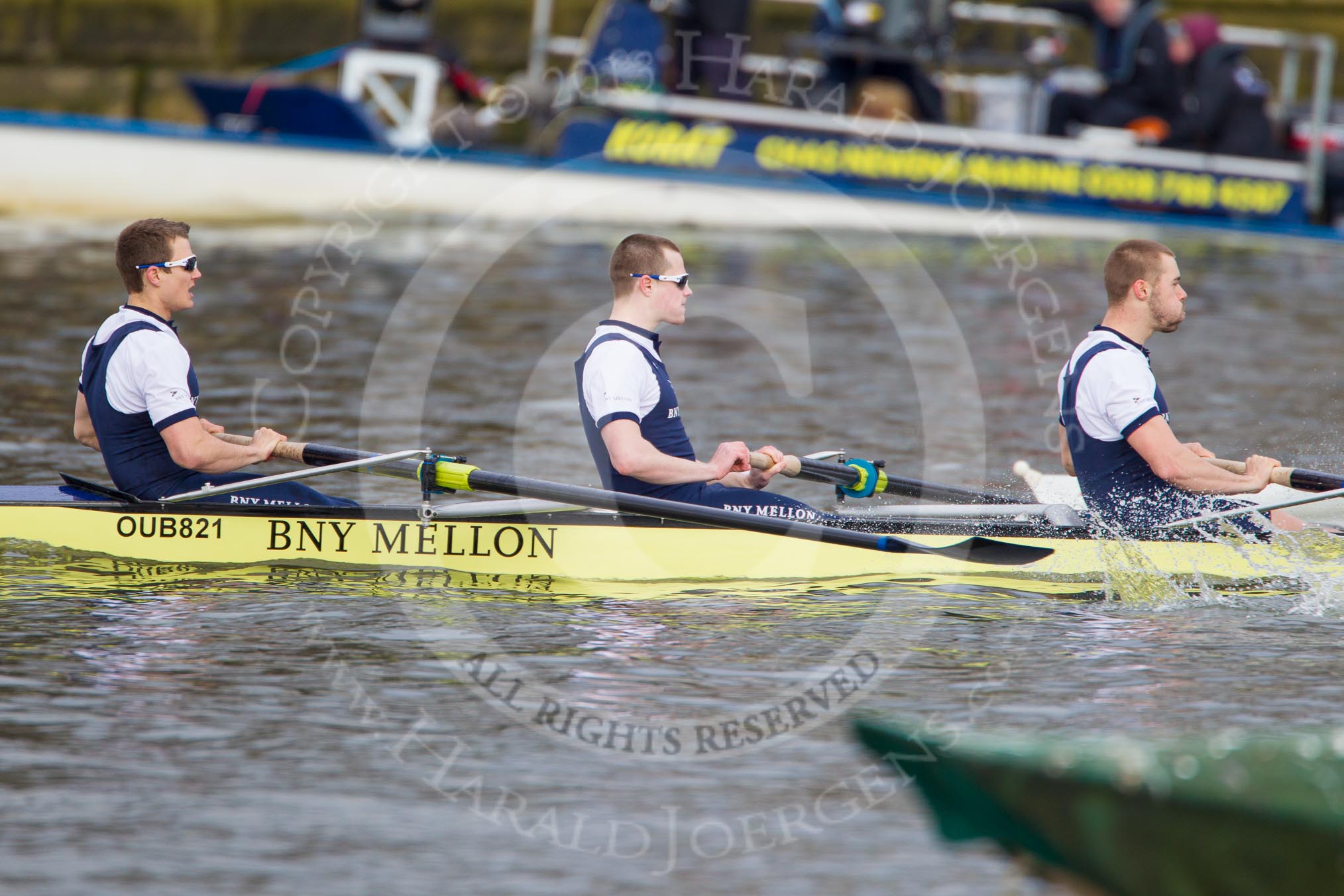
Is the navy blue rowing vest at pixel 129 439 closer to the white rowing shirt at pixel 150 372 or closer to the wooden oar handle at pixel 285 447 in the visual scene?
the white rowing shirt at pixel 150 372

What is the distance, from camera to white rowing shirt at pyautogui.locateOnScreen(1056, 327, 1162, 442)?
6.71 metres

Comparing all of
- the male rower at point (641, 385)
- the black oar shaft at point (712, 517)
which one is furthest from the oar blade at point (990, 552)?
the male rower at point (641, 385)

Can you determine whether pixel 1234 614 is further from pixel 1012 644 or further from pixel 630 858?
pixel 630 858

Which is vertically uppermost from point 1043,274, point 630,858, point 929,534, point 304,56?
point 304,56

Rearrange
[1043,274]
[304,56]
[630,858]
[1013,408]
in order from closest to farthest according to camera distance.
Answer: [630,858], [1013,408], [1043,274], [304,56]

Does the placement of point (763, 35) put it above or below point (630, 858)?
above

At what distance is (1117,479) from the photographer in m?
6.95

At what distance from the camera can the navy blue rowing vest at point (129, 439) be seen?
689cm

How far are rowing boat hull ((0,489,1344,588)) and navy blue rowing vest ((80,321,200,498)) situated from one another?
12 cm

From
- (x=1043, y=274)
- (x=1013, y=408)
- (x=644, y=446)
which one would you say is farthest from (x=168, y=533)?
(x=1043, y=274)

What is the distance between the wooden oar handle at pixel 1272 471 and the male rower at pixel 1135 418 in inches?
3.6

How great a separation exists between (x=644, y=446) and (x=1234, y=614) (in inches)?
96.2

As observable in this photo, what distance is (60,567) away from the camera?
23.4 ft

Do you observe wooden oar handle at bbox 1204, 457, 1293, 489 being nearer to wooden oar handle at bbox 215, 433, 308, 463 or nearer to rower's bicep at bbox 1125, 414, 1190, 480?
rower's bicep at bbox 1125, 414, 1190, 480
